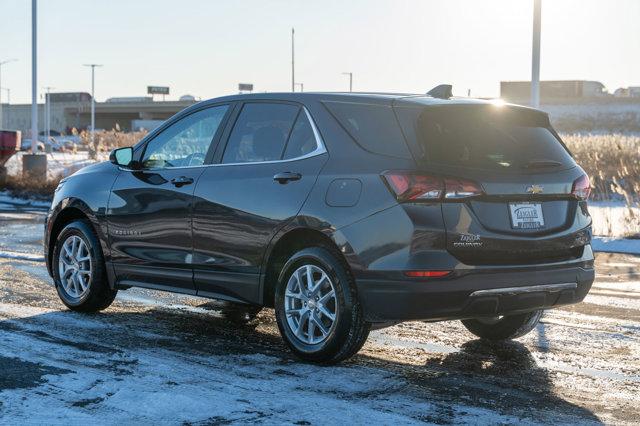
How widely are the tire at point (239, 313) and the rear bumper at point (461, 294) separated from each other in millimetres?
2067

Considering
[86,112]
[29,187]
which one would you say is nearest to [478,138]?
[29,187]

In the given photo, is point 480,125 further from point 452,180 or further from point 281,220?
point 281,220

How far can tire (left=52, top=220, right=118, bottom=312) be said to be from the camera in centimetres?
841

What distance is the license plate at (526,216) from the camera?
250 inches

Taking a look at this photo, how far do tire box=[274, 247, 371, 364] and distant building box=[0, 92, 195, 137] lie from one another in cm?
12517

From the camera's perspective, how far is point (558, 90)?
12525cm

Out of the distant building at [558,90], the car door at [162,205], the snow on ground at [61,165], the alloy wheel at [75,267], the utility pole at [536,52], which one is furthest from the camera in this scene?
the distant building at [558,90]

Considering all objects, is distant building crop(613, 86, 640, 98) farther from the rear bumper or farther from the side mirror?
the rear bumper

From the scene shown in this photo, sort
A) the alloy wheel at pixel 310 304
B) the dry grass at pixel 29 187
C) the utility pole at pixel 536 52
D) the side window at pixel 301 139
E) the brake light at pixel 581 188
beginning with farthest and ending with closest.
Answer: the dry grass at pixel 29 187
the utility pole at pixel 536 52
the side window at pixel 301 139
the brake light at pixel 581 188
the alloy wheel at pixel 310 304

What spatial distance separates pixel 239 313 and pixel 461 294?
9.58ft

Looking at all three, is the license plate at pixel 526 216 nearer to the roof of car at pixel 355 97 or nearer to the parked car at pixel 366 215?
the parked car at pixel 366 215

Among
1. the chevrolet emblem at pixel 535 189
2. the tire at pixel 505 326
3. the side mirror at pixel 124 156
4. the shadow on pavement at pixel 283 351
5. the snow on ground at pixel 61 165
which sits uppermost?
the side mirror at pixel 124 156

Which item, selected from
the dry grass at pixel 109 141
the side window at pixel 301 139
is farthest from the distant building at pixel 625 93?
A: the side window at pixel 301 139

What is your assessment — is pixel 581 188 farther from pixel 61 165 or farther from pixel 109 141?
pixel 109 141
